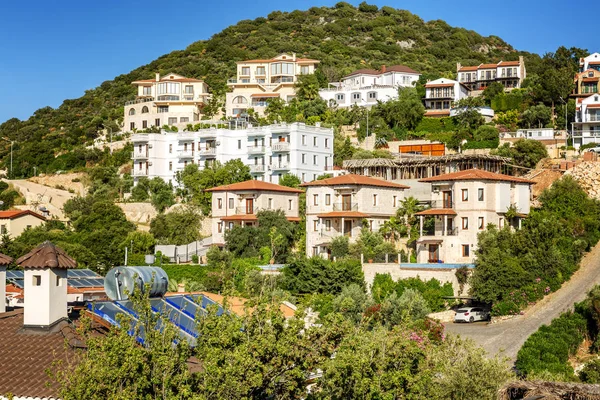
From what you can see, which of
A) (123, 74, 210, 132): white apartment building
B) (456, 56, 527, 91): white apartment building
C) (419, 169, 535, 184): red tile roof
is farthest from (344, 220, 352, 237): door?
(456, 56, 527, 91): white apartment building

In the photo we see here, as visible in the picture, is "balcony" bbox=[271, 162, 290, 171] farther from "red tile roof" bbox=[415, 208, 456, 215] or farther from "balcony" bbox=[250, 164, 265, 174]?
"red tile roof" bbox=[415, 208, 456, 215]

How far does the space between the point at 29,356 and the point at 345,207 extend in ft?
143

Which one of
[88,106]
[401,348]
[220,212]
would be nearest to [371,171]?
[220,212]

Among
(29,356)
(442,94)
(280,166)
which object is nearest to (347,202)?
(280,166)

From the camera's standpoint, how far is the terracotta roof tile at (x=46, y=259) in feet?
75.5

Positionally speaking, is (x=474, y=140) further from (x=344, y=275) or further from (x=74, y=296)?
(x=74, y=296)

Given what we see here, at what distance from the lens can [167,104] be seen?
106m

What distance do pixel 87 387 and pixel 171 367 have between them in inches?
63.2

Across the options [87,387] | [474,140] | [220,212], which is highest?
[474,140]

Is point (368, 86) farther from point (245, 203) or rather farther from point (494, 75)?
point (245, 203)

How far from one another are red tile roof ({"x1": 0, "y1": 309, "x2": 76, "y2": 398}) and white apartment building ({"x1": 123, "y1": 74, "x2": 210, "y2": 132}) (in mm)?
78498

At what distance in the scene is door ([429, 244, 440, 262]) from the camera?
57781 mm

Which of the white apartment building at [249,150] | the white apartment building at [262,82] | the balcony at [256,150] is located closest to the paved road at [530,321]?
the white apartment building at [249,150]

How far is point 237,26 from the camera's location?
536 feet
